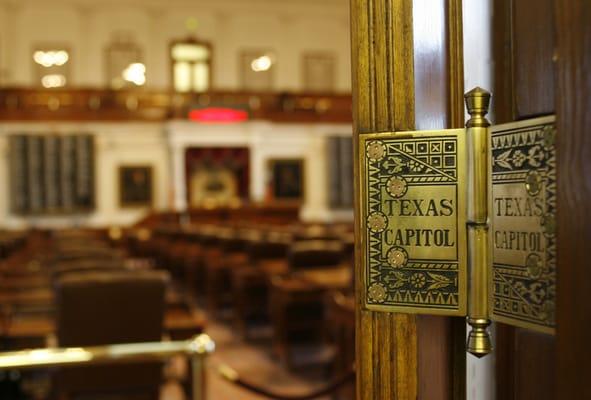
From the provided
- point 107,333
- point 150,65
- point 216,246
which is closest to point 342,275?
point 107,333

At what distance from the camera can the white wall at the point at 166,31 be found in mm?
21109

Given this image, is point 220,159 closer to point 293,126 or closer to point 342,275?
point 293,126

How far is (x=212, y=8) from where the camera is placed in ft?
73.6

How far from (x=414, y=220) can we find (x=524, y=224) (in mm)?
100

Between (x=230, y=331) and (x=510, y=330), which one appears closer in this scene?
(x=510, y=330)

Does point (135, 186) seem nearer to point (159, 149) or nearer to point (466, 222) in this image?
point (159, 149)

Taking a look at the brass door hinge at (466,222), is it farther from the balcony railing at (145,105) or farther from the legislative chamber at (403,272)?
the balcony railing at (145,105)

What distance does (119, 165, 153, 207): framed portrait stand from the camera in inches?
778

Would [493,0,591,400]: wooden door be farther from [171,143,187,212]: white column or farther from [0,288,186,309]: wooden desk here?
[171,143,187,212]: white column

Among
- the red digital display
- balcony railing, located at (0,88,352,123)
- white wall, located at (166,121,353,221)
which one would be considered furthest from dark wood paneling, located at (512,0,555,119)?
white wall, located at (166,121,353,221)

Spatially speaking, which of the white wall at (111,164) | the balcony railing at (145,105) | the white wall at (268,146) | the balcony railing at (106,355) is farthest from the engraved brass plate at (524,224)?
the white wall at (111,164)

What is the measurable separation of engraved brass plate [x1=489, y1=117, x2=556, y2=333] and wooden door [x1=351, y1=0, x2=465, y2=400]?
66mm

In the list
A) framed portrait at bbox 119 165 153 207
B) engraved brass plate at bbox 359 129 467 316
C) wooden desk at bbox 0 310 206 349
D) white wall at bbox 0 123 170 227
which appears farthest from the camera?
framed portrait at bbox 119 165 153 207

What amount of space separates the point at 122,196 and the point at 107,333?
16994mm
